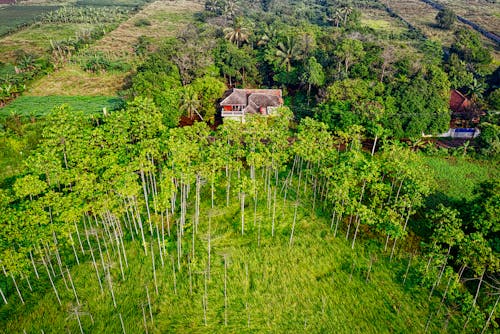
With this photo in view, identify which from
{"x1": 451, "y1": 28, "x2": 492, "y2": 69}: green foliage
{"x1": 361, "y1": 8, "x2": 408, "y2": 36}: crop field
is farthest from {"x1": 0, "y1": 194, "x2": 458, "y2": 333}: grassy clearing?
{"x1": 361, "y1": 8, "x2": 408, "y2": 36}: crop field

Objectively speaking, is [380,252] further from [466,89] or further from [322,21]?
[322,21]

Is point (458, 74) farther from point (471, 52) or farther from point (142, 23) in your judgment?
point (142, 23)

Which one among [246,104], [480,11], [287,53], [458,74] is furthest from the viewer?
[480,11]

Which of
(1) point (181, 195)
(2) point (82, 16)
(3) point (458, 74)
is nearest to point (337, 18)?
(3) point (458, 74)

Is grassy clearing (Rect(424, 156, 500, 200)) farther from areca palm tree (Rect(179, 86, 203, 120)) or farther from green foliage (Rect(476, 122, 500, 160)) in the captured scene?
areca palm tree (Rect(179, 86, 203, 120))

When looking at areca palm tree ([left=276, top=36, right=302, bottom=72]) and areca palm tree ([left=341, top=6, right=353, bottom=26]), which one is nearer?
areca palm tree ([left=276, top=36, right=302, bottom=72])

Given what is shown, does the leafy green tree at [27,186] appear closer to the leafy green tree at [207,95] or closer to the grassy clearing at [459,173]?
the leafy green tree at [207,95]

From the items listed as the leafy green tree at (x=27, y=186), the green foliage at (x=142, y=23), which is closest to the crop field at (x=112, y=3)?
the green foliage at (x=142, y=23)
